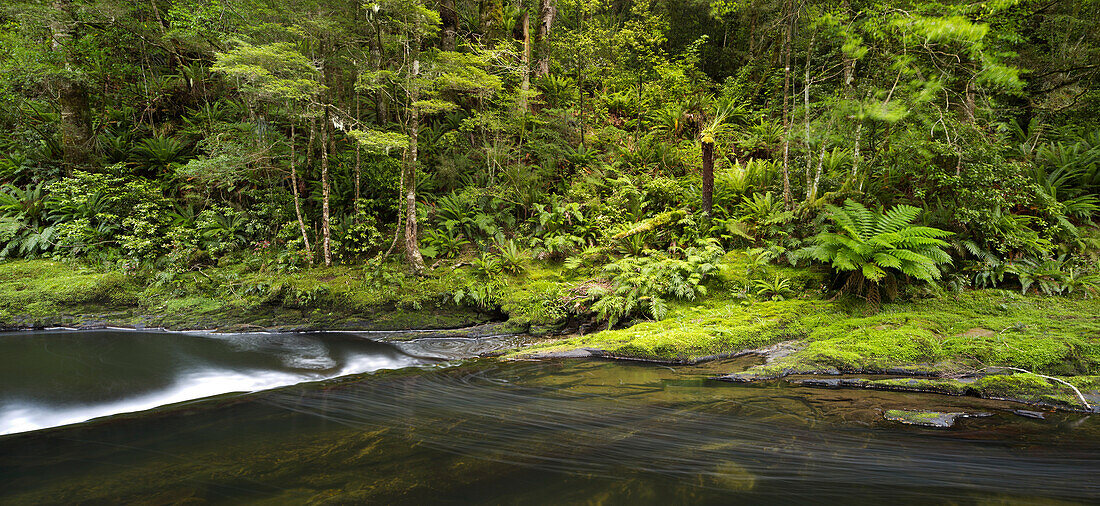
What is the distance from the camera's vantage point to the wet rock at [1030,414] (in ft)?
9.71

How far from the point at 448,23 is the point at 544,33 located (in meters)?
2.90

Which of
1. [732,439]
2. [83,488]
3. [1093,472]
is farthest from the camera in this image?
[732,439]

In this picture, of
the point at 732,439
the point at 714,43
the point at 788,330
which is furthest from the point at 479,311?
the point at 714,43

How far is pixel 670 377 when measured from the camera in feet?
14.5

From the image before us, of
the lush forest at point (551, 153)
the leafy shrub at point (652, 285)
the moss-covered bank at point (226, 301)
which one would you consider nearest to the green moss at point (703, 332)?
the leafy shrub at point (652, 285)

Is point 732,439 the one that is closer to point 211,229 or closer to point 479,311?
point 479,311

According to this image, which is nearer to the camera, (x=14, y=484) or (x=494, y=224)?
(x=14, y=484)

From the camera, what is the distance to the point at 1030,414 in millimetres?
3006

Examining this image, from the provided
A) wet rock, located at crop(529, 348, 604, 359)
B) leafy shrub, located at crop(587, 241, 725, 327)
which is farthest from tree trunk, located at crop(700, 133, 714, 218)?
wet rock, located at crop(529, 348, 604, 359)

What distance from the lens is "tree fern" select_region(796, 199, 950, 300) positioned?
4949 mm

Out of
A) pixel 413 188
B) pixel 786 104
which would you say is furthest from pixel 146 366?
pixel 786 104

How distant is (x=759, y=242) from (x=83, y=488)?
328 inches

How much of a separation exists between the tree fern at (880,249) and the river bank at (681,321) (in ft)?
1.22

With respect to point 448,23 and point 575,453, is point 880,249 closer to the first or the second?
point 575,453
